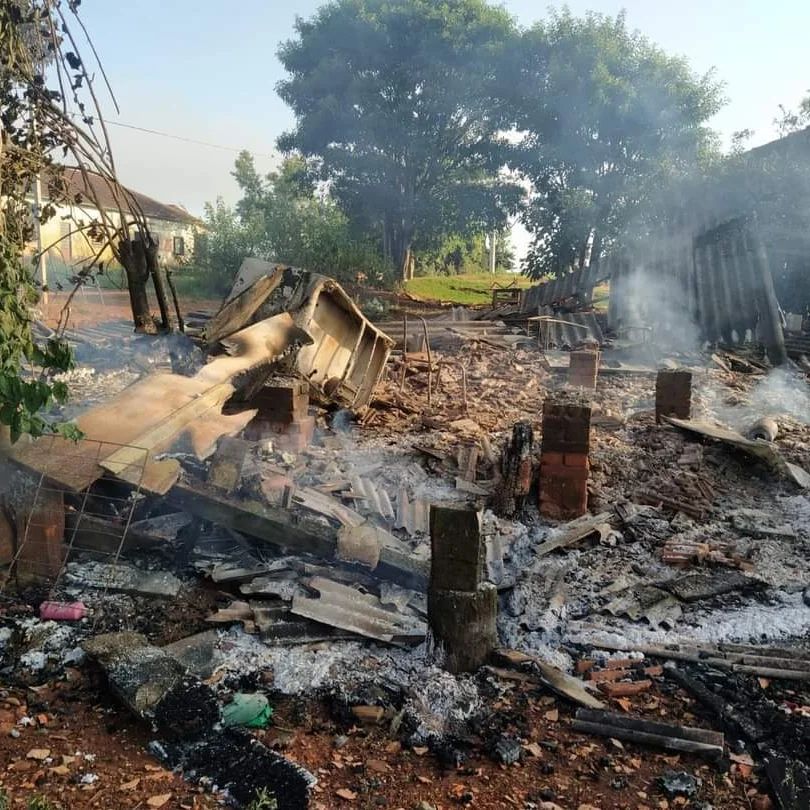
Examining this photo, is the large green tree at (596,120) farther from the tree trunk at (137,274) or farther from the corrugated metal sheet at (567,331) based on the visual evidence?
the tree trunk at (137,274)

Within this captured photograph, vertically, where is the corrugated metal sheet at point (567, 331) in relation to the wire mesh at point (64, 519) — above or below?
above

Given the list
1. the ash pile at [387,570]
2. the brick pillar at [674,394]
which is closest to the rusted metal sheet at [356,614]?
the ash pile at [387,570]

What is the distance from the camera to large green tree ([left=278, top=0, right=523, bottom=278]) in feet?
83.8

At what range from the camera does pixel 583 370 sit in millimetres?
10500

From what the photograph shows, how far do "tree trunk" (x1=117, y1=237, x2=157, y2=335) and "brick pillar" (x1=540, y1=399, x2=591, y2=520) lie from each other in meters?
3.55

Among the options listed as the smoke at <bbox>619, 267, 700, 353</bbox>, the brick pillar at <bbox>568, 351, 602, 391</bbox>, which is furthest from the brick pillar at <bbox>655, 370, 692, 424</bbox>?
the smoke at <bbox>619, 267, 700, 353</bbox>

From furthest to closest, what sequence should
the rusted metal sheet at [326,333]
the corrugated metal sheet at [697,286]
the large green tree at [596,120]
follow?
the large green tree at [596,120] → the corrugated metal sheet at [697,286] → the rusted metal sheet at [326,333]

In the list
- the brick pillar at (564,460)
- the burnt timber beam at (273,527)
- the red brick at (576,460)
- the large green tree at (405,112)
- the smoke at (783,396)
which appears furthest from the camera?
the large green tree at (405,112)

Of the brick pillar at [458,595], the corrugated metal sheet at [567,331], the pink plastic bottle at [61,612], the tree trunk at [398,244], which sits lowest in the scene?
the pink plastic bottle at [61,612]

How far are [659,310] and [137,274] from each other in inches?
558

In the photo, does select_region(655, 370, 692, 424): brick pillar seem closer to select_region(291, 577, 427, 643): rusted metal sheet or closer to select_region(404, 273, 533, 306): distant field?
select_region(291, 577, 427, 643): rusted metal sheet

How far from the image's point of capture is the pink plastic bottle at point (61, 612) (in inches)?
158

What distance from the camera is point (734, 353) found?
14461 millimetres

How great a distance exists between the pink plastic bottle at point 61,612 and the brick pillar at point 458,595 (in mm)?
2062
